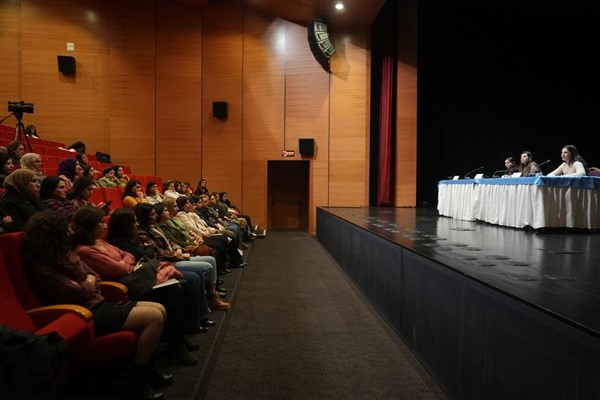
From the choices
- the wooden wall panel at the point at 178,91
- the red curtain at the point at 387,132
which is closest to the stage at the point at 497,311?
the red curtain at the point at 387,132

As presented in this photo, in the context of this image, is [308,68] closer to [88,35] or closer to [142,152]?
[142,152]

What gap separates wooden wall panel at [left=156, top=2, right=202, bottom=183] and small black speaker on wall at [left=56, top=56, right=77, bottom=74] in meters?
1.63

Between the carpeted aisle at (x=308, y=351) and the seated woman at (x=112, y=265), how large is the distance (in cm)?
23

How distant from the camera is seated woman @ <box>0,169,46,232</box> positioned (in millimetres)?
2297

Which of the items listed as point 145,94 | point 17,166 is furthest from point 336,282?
point 145,94

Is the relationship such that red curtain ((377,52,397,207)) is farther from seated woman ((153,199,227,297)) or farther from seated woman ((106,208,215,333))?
seated woman ((106,208,215,333))

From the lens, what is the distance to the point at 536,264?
7.66ft

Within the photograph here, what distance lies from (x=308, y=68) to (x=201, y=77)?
2184mm

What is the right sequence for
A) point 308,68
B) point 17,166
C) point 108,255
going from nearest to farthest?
point 108,255 < point 17,166 < point 308,68

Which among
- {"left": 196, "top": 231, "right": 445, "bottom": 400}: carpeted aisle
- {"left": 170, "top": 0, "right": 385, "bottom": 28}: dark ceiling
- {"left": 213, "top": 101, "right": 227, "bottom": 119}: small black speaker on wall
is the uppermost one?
{"left": 170, "top": 0, "right": 385, "bottom": 28}: dark ceiling

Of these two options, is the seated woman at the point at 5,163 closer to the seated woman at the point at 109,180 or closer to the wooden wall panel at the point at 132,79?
the seated woman at the point at 109,180

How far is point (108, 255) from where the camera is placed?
209 cm

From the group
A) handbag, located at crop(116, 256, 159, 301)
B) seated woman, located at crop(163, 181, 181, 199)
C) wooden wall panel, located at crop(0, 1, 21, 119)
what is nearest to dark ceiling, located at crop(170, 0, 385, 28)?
wooden wall panel, located at crop(0, 1, 21, 119)

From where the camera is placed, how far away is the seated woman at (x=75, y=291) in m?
1.63
